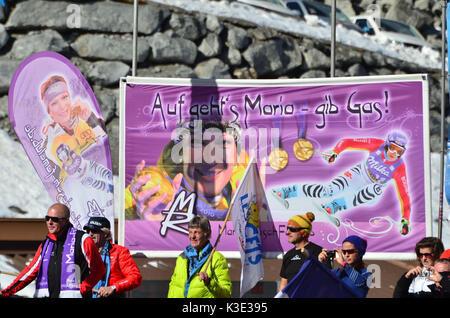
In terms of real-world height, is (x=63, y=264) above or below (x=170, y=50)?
below

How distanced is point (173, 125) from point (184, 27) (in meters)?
6.15

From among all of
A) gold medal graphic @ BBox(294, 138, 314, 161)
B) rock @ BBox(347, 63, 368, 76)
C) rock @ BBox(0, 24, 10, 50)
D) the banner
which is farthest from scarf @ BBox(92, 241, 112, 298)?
rock @ BBox(347, 63, 368, 76)

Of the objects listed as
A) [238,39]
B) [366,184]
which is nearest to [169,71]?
[238,39]

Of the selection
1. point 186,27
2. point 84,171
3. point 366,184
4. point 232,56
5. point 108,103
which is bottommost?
point 366,184

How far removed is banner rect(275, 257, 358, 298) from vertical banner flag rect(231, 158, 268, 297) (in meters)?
2.16

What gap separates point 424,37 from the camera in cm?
1884

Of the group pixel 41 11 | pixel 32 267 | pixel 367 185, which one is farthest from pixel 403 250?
pixel 41 11

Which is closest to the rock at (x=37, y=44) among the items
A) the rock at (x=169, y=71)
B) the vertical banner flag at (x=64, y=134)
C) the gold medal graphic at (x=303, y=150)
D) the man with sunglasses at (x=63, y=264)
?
the rock at (x=169, y=71)

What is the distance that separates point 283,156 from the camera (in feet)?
27.5

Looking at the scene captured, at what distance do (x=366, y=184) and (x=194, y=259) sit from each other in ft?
9.14

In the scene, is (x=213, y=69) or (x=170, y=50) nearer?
(x=170, y=50)

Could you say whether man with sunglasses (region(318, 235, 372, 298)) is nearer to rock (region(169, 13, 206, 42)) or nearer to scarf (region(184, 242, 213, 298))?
scarf (region(184, 242, 213, 298))

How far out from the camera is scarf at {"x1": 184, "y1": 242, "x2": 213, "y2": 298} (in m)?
6.13

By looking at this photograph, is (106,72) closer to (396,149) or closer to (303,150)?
(303,150)
